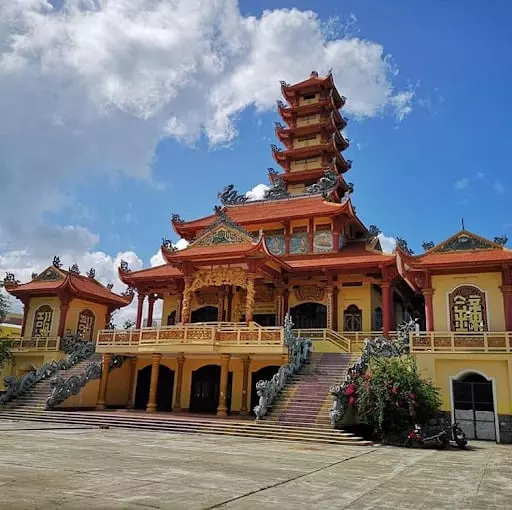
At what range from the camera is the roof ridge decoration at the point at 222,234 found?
2272 cm

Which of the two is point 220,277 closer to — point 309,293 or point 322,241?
point 309,293

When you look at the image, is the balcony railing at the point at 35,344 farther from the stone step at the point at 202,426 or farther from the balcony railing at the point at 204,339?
the stone step at the point at 202,426

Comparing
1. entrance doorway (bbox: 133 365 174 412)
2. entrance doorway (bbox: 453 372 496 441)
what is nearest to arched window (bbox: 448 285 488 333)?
entrance doorway (bbox: 453 372 496 441)

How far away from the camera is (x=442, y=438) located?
1456 centimetres

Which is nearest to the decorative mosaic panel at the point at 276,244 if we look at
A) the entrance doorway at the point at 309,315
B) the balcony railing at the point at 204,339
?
the entrance doorway at the point at 309,315

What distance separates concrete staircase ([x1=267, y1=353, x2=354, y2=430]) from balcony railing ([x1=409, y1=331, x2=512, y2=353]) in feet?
8.90

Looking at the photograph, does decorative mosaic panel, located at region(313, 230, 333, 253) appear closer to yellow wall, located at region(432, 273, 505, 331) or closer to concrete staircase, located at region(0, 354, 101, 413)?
yellow wall, located at region(432, 273, 505, 331)

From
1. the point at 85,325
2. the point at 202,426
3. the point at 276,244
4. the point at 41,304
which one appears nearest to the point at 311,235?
the point at 276,244

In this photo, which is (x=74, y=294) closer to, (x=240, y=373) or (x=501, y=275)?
(x=240, y=373)

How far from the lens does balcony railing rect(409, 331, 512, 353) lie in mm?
18031

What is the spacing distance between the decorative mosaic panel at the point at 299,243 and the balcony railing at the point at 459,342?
9.18 m

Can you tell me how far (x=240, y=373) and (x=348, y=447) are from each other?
30.8ft

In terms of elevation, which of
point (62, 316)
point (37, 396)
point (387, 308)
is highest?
point (387, 308)

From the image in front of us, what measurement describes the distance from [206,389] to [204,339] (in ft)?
12.9
